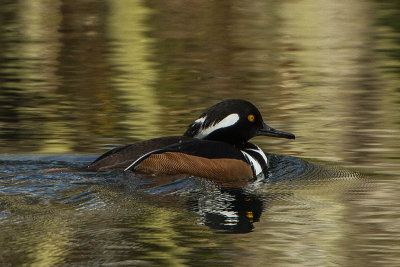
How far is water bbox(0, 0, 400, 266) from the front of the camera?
6594 mm

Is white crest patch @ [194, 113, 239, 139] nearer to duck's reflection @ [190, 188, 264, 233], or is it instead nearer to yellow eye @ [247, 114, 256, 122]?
yellow eye @ [247, 114, 256, 122]

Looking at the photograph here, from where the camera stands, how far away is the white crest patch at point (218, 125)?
31.0 feet

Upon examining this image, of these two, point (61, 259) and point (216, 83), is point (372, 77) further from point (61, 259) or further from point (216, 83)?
point (61, 259)

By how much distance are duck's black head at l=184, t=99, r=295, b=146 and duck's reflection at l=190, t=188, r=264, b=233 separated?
3.33 ft

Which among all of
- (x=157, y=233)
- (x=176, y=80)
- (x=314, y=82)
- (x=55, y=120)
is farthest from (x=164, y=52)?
(x=157, y=233)

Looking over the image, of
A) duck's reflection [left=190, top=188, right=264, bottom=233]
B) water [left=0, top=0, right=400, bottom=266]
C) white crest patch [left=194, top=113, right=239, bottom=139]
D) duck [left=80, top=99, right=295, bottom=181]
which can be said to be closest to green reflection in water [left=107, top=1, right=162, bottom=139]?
water [left=0, top=0, right=400, bottom=266]

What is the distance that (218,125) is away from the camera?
947 cm

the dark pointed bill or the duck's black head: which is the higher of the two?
the duck's black head

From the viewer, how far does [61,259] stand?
6.08m

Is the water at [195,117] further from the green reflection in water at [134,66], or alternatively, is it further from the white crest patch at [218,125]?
the white crest patch at [218,125]

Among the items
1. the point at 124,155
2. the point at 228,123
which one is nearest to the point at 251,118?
the point at 228,123

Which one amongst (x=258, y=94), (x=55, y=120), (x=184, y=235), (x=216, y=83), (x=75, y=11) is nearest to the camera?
(x=184, y=235)

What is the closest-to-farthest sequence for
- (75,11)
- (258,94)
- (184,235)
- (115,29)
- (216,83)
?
(184,235), (258,94), (216,83), (115,29), (75,11)

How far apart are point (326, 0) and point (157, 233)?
17.9 metres
